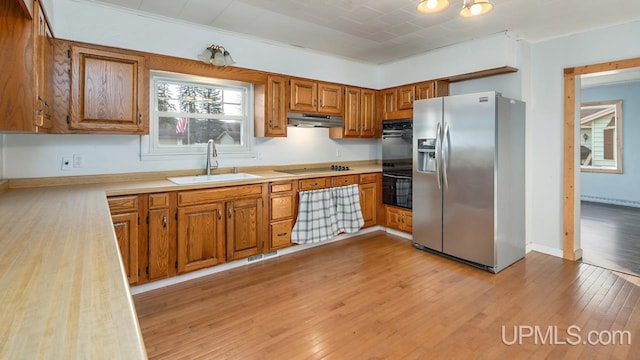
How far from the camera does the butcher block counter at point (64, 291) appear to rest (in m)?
0.59

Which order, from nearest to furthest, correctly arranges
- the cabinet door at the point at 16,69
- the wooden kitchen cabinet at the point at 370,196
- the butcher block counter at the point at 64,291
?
1. the butcher block counter at the point at 64,291
2. the cabinet door at the point at 16,69
3. the wooden kitchen cabinet at the point at 370,196

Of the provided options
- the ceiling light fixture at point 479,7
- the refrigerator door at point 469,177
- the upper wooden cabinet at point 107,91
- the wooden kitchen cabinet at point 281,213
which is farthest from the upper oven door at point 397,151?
the upper wooden cabinet at point 107,91

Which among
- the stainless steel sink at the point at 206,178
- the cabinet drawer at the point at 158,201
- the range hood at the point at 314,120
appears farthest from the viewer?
the range hood at the point at 314,120

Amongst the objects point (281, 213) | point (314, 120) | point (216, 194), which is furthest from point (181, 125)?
point (314, 120)

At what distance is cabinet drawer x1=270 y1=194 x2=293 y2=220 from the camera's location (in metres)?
3.57

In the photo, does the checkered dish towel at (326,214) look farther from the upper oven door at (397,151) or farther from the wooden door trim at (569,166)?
the wooden door trim at (569,166)

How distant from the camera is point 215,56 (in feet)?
10.6

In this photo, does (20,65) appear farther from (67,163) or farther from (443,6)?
(443,6)

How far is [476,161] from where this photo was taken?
3312 millimetres

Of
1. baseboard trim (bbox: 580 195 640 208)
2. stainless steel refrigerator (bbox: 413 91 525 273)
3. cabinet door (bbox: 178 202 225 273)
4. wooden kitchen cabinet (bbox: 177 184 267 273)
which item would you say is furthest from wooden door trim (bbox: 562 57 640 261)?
baseboard trim (bbox: 580 195 640 208)

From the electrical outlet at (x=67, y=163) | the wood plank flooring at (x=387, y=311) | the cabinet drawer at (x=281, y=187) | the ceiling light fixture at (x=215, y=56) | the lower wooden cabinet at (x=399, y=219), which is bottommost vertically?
the wood plank flooring at (x=387, y=311)

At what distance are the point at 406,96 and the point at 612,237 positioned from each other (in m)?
3.26

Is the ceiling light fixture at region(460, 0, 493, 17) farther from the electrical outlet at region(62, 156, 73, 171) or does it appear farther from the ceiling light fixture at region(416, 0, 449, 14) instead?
the electrical outlet at region(62, 156, 73, 171)

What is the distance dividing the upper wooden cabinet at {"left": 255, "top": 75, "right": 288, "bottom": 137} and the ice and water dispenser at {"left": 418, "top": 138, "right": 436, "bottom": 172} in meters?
1.60
